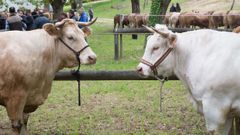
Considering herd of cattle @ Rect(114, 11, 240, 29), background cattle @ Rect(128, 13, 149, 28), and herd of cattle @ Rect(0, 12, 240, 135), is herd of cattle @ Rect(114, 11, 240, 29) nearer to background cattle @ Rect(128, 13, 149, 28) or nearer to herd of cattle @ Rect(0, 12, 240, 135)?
background cattle @ Rect(128, 13, 149, 28)

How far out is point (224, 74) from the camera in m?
5.01

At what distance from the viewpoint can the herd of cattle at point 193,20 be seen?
22.3 meters

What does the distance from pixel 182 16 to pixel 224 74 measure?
21.3 meters

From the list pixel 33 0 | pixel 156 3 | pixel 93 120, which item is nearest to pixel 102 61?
pixel 156 3

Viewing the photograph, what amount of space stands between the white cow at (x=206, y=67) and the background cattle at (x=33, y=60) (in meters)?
1.00

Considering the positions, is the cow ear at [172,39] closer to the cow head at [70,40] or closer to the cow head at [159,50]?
the cow head at [159,50]

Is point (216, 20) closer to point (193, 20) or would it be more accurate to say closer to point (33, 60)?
point (193, 20)

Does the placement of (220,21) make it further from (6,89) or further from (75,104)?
(6,89)

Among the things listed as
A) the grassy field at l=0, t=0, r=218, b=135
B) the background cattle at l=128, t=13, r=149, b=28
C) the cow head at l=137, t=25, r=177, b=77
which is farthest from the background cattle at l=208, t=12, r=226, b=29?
the cow head at l=137, t=25, r=177, b=77

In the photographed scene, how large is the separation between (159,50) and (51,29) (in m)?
1.51

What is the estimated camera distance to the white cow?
16.5ft

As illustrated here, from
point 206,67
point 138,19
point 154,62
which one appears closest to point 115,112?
point 154,62

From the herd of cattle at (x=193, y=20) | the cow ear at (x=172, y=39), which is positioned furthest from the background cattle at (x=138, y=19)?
the cow ear at (x=172, y=39)

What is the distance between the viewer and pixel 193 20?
25.5m
